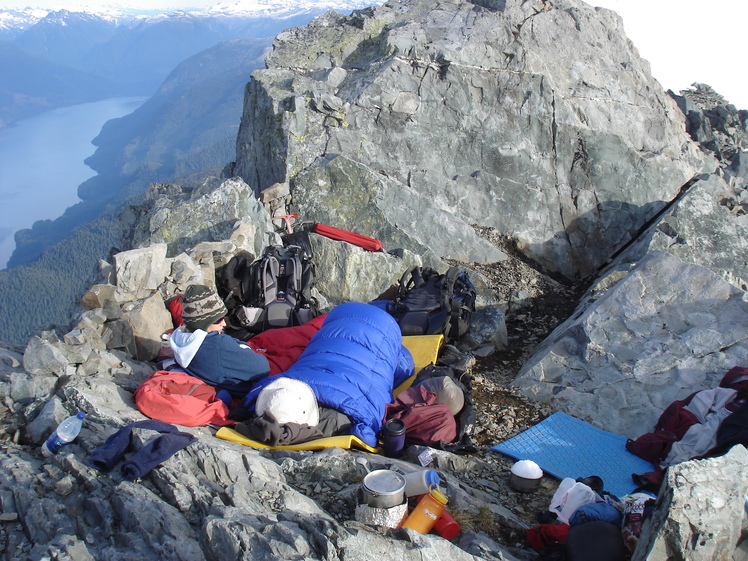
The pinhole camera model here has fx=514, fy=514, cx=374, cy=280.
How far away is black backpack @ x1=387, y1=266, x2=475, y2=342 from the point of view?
8.90 meters

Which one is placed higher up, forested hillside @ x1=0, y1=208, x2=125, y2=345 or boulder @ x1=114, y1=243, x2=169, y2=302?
boulder @ x1=114, y1=243, x2=169, y2=302

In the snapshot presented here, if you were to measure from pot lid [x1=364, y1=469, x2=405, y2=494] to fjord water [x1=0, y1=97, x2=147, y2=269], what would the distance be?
12578cm

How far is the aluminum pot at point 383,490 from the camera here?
12.2ft

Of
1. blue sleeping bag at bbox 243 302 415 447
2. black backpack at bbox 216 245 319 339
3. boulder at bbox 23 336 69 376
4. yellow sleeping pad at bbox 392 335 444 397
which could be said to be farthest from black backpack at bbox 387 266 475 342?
boulder at bbox 23 336 69 376

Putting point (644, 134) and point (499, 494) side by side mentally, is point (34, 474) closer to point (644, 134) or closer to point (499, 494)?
point (499, 494)

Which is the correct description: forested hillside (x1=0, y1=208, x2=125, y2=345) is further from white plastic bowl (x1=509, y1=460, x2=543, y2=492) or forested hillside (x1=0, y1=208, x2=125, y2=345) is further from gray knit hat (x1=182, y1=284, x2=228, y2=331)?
white plastic bowl (x1=509, y1=460, x2=543, y2=492)

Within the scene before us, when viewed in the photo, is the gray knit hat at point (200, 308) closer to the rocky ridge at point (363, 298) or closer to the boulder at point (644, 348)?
the rocky ridge at point (363, 298)

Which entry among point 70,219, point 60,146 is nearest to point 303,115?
point 70,219

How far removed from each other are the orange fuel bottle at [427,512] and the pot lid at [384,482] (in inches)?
11.9

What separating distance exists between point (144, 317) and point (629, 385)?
693 centimetres

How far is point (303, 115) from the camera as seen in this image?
40.3 feet

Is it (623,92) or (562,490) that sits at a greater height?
(623,92)

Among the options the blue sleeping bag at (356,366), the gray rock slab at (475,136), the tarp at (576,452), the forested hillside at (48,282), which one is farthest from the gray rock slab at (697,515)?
the forested hillside at (48,282)

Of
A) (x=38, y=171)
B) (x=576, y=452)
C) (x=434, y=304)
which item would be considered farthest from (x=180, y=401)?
(x=38, y=171)
